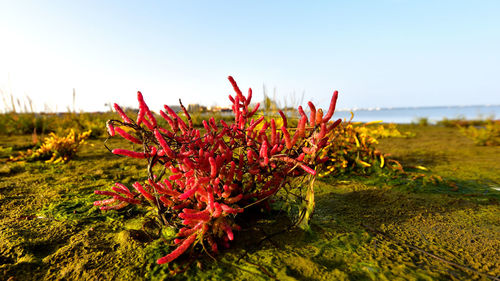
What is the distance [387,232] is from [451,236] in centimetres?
37

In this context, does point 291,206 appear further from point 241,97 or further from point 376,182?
point 376,182

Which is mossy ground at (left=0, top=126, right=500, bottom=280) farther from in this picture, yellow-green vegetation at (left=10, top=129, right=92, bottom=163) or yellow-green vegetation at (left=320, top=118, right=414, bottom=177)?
yellow-green vegetation at (left=10, top=129, right=92, bottom=163)

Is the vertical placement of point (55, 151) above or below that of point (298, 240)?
above

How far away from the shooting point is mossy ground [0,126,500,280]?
1174 mm

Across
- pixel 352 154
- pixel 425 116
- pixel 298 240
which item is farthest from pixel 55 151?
pixel 425 116

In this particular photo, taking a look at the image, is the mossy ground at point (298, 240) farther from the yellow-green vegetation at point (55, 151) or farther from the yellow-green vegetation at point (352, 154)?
the yellow-green vegetation at point (55, 151)

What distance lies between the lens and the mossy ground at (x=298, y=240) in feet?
3.85

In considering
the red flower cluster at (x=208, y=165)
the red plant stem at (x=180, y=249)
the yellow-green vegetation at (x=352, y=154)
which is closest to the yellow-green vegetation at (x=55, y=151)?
the red flower cluster at (x=208, y=165)

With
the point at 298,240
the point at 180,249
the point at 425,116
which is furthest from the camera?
the point at 425,116

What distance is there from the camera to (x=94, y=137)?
6.42 metres

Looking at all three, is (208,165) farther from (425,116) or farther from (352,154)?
(425,116)

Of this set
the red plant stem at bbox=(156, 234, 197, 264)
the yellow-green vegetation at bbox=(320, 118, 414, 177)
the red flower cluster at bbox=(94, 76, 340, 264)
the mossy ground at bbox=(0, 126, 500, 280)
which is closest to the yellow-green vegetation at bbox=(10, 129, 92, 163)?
the mossy ground at bbox=(0, 126, 500, 280)

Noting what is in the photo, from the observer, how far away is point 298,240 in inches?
56.4

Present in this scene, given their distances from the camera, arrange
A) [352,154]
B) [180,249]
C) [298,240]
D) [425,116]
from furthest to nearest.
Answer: [425,116] → [352,154] → [298,240] → [180,249]
